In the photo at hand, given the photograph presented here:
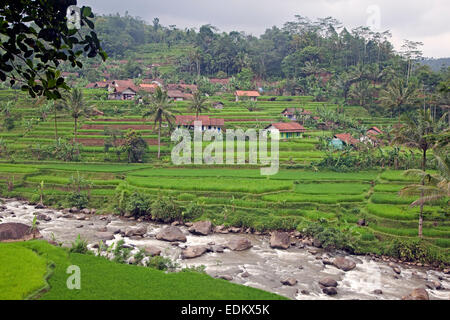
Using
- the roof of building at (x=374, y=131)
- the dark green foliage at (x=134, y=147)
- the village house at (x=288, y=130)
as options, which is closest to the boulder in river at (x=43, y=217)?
the dark green foliage at (x=134, y=147)

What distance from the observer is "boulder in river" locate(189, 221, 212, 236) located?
63.6 feet

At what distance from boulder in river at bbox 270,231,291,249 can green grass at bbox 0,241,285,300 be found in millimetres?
7625

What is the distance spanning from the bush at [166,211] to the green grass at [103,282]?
31.5 ft

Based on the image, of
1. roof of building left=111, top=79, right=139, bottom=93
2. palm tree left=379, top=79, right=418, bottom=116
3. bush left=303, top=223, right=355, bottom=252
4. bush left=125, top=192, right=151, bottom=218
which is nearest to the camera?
bush left=303, top=223, right=355, bottom=252

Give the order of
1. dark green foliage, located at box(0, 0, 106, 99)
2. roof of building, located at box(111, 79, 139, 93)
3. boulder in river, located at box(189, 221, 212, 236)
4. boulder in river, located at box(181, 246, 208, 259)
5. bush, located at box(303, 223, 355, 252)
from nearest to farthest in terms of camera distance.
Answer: dark green foliage, located at box(0, 0, 106, 99) → boulder in river, located at box(181, 246, 208, 259) → bush, located at box(303, 223, 355, 252) → boulder in river, located at box(189, 221, 212, 236) → roof of building, located at box(111, 79, 139, 93)

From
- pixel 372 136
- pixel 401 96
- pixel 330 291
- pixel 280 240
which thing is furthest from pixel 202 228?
pixel 401 96

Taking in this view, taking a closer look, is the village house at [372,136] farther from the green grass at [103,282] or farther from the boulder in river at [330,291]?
the green grass at [103,282]

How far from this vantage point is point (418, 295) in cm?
1262

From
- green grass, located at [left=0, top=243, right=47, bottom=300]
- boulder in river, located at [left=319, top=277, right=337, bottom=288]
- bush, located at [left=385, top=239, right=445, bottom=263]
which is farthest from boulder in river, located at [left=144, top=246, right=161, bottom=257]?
bush, located at [left=385, top=239, right=445, bottom=263]

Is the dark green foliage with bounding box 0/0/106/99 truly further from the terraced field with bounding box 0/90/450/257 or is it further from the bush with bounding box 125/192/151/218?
the bush with bounding box 125/192/151/218

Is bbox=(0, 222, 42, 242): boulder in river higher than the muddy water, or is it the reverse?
bbox=(0, 222, 42, 242): boulder in river

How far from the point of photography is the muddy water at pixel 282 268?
1365 centimetres

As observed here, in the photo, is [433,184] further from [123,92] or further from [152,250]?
[123,92]
